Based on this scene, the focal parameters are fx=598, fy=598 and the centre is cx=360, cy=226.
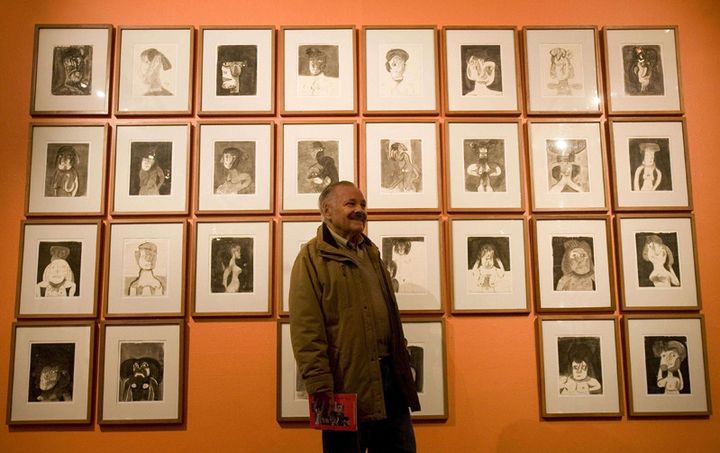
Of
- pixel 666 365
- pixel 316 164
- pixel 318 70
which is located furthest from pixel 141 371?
pixel 666 365

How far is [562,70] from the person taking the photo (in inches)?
132

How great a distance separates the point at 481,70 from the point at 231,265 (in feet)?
5.71

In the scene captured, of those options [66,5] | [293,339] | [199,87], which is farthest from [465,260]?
[66,5]

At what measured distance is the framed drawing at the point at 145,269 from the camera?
10.2 feet

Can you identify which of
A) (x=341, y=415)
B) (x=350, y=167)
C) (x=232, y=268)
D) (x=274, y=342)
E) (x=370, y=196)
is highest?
(x=350, y=167)

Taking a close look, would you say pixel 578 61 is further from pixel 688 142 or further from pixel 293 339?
pixel 293 339

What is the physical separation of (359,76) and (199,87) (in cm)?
89

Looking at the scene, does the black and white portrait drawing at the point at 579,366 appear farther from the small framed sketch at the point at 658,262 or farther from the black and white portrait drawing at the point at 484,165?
the black and white portrait drawing at the point at 484,165

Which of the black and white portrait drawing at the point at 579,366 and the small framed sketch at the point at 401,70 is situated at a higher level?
the small framed sketch at the point at 401,70

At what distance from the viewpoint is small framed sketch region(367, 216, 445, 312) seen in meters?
3.14

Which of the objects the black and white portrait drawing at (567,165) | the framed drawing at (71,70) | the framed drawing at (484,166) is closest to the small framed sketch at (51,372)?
the framed drawing at (71,70)

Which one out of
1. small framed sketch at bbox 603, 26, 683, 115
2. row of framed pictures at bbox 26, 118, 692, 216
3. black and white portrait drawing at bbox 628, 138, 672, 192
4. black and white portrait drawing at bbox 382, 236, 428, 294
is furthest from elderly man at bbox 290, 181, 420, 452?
small framed sketch at bbox 603, 26, 683, 115

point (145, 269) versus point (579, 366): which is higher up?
point (145, 269)

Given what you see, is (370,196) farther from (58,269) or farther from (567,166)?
(58,269)
